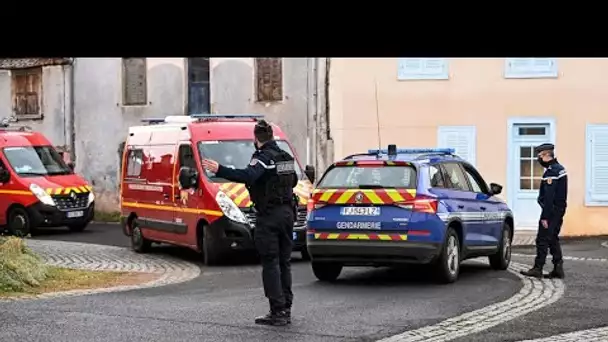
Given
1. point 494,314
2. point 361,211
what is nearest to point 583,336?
point 494,314

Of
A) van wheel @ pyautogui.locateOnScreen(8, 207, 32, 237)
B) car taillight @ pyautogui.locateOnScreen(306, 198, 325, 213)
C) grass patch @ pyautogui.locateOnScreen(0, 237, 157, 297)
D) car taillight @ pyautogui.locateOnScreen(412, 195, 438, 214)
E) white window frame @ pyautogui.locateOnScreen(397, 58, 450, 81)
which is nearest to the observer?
car taillight @ pyautogui.locateOnScreen(412, 195, 438, 214)

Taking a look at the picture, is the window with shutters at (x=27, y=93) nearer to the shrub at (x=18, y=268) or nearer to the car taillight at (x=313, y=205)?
the shrub at (x=18, y=268)

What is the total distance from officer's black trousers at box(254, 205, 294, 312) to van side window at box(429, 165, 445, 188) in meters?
3.24

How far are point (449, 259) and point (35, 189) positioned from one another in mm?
11661

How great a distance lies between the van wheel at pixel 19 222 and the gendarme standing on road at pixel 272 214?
12869 mm

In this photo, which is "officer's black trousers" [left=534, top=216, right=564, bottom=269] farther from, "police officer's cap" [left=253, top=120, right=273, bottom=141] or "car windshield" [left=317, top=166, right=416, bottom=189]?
"police officer's cap" [left=253, top=120, right=273, bottom=141]

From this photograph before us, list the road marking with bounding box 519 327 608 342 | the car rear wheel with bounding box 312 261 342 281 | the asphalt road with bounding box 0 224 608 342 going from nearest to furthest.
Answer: the road marking with bounding box 519 327 608 342, the asphalt road with bounding box 0 224 608 342, the car rear wheel with bounding box 312 261 342 281

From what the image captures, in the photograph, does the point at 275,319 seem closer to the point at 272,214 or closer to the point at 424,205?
the point at 272,214

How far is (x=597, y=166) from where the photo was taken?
2222cm

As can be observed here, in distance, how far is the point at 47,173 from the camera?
853 inches

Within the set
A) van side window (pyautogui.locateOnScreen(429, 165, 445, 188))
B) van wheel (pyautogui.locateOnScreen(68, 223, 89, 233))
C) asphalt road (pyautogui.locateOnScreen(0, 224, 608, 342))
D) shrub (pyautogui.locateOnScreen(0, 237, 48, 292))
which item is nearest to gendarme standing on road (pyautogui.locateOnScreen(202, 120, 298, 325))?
asphalt road (pyautogui.locateOnScreen(0, 224, 608, 342))

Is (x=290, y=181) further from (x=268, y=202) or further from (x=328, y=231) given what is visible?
(x=328, y=231)

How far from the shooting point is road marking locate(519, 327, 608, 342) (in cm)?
833

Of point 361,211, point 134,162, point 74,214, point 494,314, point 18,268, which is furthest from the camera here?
point 74,214
